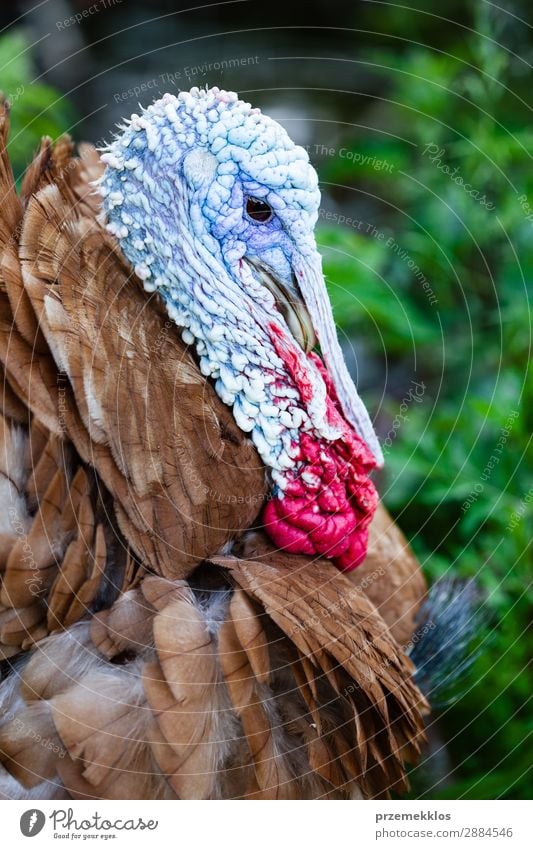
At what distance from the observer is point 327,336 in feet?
3.20

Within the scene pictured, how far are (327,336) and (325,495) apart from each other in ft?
0.63

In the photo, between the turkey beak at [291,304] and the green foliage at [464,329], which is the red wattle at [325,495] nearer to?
the turkey beak at [291,304]

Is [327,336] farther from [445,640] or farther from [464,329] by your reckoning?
[464,329]

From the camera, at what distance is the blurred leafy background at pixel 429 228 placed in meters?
1.36

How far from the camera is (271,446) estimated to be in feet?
3.10

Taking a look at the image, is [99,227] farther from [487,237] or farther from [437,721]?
[487,237]

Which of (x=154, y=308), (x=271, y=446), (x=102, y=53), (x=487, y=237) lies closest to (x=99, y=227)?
(x=154, y=308)

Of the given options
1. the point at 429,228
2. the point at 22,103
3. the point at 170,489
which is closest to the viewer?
the point at 170,489

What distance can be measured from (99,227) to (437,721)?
3.21 feet

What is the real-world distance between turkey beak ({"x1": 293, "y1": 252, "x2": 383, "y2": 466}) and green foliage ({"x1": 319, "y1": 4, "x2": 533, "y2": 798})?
0.44 m

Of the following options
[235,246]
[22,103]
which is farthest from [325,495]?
[22,103]

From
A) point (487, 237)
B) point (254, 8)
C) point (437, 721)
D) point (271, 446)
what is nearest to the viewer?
point (271, 446)

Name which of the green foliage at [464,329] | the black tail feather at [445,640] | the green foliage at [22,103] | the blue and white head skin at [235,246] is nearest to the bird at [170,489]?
the blue and white head skin at [235,246]
